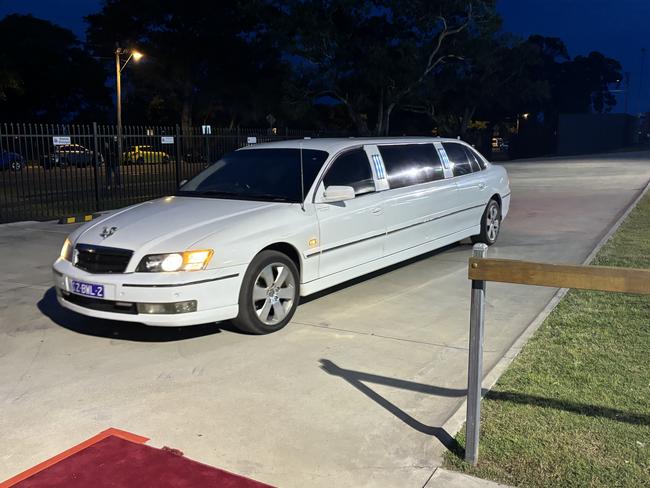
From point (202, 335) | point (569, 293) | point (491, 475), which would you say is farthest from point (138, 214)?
point (569, 293)

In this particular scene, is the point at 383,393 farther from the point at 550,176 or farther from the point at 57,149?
the point at 550,176

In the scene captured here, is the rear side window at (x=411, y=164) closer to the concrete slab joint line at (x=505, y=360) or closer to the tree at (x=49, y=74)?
the concrete slab joint line at (x=505, y=360)

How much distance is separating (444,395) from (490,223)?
18.0 feet

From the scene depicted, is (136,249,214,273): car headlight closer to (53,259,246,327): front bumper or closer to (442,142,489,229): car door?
(53,259,246,327): front bumper

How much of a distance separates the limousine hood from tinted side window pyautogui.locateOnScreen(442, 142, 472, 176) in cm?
346

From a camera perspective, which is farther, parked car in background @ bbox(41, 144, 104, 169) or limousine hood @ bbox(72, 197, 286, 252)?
parked car in background @ bbox(41, 144, 104, 169)

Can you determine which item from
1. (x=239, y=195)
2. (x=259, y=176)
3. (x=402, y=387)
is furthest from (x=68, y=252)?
(x=402, y=387)

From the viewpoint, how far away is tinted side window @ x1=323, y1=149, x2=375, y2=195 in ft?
20.9

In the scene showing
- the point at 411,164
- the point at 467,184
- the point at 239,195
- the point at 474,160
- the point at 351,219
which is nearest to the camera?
the point at 239,195

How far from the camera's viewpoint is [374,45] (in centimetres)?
4319

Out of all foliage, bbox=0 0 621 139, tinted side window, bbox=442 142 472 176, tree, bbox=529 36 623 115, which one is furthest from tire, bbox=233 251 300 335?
tree, bbox=529 36 623 115

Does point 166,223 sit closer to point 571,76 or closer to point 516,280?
point 516,280

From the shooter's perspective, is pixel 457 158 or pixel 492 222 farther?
pixel 492 222

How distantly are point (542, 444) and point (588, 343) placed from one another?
1.86m
